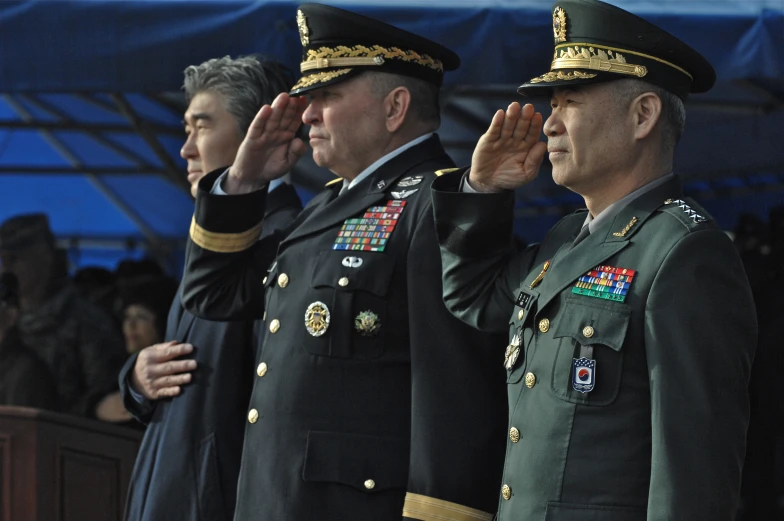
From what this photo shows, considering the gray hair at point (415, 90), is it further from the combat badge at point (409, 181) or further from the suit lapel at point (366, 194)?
the combat badge at point (409, 181)

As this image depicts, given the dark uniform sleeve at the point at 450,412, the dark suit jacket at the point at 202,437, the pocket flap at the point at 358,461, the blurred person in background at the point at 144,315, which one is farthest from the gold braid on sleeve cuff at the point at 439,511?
the blurred person in background at the point at 144,315

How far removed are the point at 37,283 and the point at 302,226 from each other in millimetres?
3699

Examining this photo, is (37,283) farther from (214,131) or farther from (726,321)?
(726,321)

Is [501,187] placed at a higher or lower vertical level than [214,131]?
lower

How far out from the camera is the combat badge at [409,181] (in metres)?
3.53

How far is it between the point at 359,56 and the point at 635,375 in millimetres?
1363

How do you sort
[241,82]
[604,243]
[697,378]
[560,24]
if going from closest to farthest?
[697,378] → [604,243] → [560,24] → [241,82]

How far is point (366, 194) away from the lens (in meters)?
3.57

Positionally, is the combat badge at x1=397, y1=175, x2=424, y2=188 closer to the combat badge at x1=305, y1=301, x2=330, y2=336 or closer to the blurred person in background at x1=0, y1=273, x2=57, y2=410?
the combat badge at x1=305, y1=301, x2=330, y2=336

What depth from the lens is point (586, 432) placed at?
2.64m

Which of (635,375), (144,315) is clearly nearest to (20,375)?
(144,315)

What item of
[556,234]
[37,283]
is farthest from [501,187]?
[37,283]

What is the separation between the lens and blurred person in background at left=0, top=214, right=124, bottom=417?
6266 millimetres

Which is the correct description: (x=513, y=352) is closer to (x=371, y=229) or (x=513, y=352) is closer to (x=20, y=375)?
(x=371, y=229)
